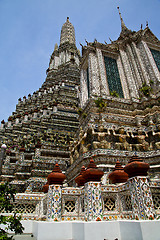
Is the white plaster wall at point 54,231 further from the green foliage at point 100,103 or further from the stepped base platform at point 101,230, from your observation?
the green foliage at point 100,103

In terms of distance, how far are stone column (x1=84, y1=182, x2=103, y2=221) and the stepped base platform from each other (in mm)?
208

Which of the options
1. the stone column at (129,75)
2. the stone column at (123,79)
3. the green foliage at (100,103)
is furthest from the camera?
the stone column at (123,79)

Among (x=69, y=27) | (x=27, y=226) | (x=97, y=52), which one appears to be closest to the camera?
(x=27, y=226)

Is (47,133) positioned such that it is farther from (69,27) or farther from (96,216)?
(69,27)

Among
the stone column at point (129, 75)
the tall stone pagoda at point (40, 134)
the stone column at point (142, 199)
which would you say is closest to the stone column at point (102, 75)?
the stone column at point (129, 75)

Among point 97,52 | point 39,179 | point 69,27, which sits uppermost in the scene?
point 69,27

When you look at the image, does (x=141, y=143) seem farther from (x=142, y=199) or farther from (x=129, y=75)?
(x=129, y=75)

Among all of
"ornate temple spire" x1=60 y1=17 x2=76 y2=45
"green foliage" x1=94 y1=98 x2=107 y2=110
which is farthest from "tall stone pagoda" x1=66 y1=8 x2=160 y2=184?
"ornate temple spire" x1=60 y1=17 x2=76 y2=45

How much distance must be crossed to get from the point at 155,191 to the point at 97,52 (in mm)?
16010

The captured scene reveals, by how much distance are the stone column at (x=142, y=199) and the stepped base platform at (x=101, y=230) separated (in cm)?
21

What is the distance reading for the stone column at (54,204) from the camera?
14.0 ft

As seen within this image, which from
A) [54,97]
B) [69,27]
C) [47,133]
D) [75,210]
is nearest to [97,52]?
[47,133]

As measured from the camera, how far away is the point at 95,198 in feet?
13.1

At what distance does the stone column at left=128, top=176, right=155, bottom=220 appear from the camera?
332 centimetres
